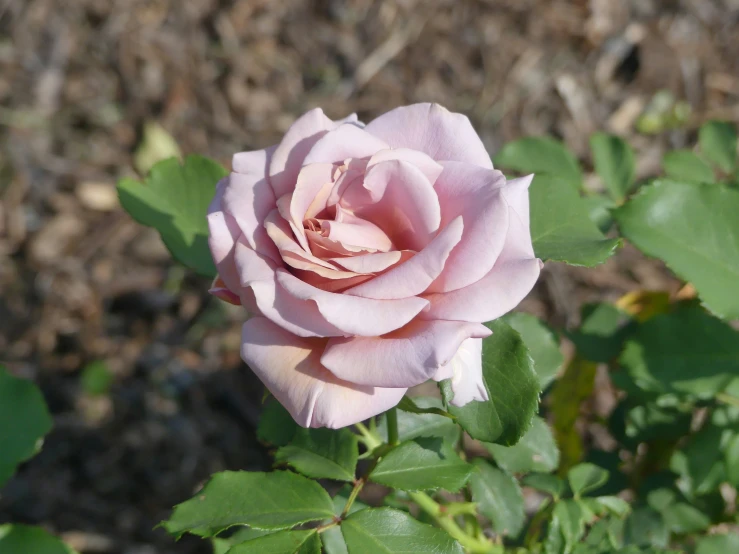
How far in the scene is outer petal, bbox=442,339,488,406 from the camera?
765 mm

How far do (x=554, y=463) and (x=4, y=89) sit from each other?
255 cm

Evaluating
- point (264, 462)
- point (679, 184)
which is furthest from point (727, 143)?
point (264, 462)

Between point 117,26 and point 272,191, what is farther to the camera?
point 117,26

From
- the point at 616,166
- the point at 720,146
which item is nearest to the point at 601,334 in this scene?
the point at 616,166

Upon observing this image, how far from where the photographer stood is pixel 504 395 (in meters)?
0.82

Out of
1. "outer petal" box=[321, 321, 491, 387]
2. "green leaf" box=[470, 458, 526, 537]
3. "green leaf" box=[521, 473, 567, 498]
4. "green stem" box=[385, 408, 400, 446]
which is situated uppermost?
"outer petal" box=[321, 321, 491, 387]

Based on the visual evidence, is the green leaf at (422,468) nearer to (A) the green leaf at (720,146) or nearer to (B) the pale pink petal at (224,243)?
(B) the pale pink petal at (224,243)

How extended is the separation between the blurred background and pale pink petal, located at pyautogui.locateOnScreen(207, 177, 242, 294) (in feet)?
5.02

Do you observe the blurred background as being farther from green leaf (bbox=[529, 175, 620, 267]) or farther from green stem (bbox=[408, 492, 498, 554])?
green leaf (bbox=[529, 175, 620, 267])

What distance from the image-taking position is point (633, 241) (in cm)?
101

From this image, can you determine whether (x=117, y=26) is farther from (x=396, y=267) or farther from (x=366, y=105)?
(x=396, y=267)

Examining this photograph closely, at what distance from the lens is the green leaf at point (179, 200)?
3.58 feet

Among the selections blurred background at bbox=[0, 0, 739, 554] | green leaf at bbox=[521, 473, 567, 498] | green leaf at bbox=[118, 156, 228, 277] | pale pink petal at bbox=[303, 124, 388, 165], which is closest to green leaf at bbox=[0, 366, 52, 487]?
green leaf at bbox=[118, 156, 228, 277]

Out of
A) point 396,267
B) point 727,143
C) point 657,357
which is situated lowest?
point 657,357
